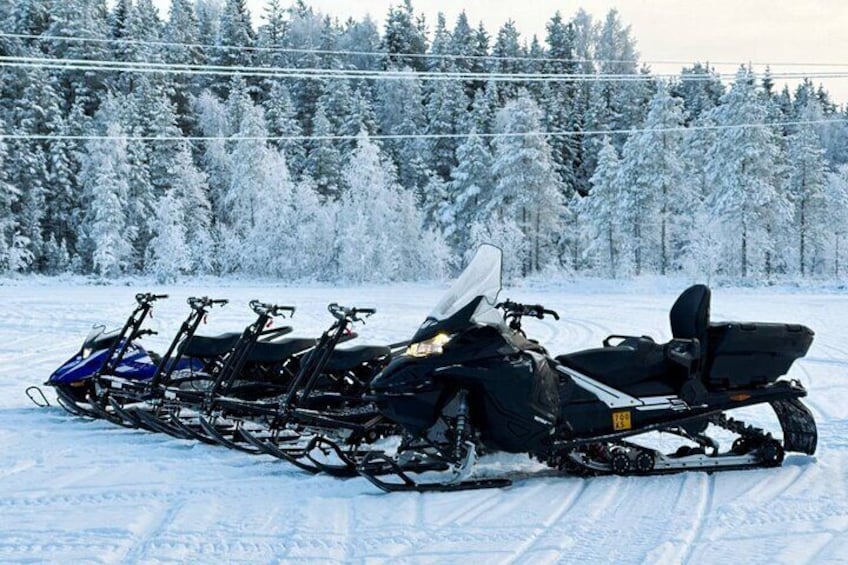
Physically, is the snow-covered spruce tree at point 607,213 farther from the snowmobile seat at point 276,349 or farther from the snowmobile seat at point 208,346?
the snowmobile seat at point 276,349

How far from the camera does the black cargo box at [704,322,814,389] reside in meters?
5.19

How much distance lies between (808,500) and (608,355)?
4.54ft

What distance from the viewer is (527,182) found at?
38.7m

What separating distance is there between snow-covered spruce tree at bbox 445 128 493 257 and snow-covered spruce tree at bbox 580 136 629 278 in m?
5.45

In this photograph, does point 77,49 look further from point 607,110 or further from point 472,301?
point 472,301

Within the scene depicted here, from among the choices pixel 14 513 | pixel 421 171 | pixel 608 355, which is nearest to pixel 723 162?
pixel 421 171

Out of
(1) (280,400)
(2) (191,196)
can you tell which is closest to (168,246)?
(2) (191,196)

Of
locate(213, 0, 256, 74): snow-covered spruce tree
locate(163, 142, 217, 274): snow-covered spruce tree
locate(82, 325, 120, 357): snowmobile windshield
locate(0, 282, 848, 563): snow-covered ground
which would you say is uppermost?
locate(213, 0, 256, 74): snow-covered spruce tree

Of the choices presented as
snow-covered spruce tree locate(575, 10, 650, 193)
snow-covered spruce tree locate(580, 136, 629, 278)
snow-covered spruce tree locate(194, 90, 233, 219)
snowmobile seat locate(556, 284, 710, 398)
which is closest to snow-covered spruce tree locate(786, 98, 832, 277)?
snow-covered spruce tree locate(580, 136, 629, 278)

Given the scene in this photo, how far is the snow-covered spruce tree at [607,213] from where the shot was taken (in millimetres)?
39344

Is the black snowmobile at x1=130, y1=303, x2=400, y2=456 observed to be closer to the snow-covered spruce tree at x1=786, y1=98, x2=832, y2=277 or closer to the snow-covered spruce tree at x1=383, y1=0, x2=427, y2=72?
the snow-covered spruce tree at x1=786, y1=98, x2=832, y2=277

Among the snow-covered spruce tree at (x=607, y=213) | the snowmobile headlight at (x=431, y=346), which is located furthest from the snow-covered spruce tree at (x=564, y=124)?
the snowmobile headlight at (x=431, y=346)

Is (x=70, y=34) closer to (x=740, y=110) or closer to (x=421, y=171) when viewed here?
(x=421, y=171)

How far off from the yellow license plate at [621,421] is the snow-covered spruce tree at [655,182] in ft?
110
